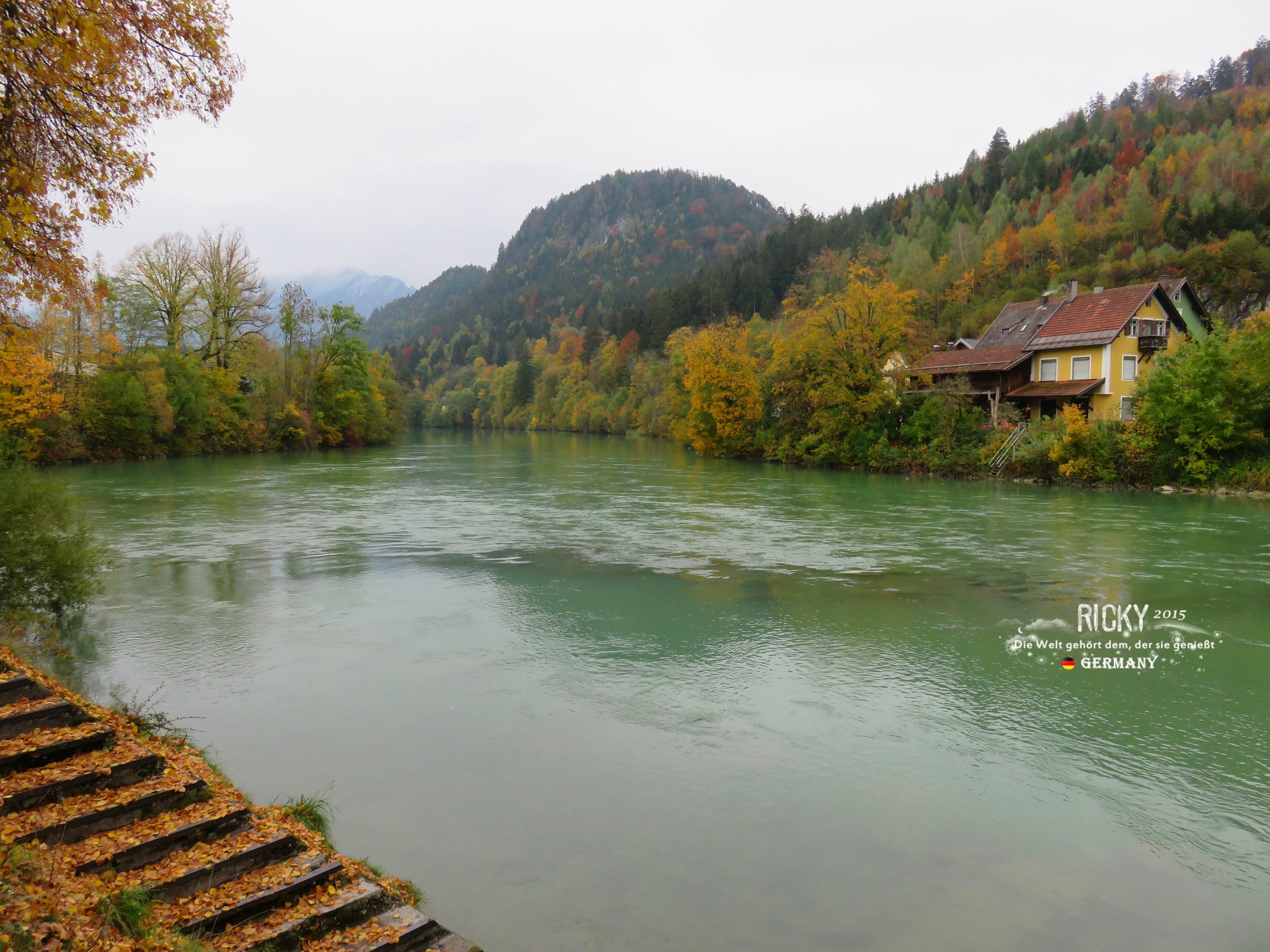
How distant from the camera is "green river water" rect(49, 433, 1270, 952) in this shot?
5945 mm

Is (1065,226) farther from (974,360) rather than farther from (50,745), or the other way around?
(50,745)

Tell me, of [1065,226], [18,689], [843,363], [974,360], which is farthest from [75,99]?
[1065,226]

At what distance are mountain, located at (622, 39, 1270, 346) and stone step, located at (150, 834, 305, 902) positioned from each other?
186 feet

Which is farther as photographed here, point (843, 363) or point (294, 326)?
point (294, 326)

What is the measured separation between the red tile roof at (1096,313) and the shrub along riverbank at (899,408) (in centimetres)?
425

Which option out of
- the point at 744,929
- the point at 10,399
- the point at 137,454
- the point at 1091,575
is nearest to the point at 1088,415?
the point at 1091,575

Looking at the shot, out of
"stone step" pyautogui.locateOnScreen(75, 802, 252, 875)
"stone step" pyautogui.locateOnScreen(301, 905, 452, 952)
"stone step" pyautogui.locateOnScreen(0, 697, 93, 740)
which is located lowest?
"stone step" pyautogui.locateOnScreen(301, 905, 452, 952)

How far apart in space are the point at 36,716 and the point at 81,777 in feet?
3.67

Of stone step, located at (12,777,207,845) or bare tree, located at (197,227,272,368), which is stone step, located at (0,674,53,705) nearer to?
stone step, located at (12,777,207,845)

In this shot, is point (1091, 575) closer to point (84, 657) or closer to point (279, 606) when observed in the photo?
point (279, 606)

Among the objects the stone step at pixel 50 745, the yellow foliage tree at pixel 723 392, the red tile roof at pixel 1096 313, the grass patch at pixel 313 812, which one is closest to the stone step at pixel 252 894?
the grass patch at pixel 313 812

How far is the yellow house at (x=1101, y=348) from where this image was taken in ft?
129

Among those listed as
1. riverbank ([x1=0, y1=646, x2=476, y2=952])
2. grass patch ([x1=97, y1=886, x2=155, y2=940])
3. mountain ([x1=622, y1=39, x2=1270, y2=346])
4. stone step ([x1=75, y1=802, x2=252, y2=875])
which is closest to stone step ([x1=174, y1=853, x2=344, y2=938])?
riverbank ([x1=0, y1=646, x2=476, y2=952])

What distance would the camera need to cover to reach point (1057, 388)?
40.7m
